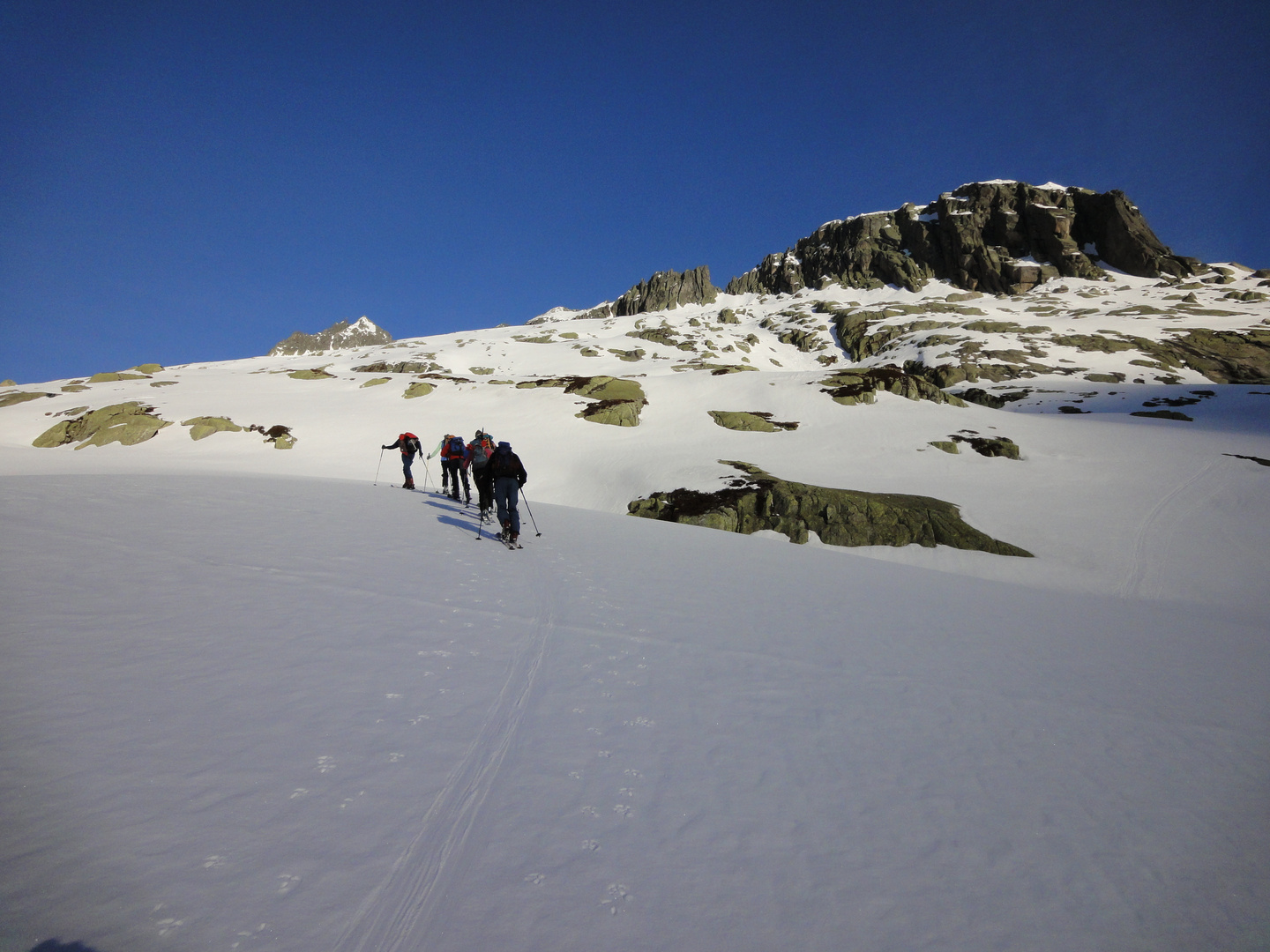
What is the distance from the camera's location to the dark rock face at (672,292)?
16750 centimetres

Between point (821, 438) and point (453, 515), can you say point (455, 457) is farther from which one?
point (821, 438)

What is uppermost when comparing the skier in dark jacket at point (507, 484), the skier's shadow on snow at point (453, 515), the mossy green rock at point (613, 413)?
the mossy green rock at point (613, 413)

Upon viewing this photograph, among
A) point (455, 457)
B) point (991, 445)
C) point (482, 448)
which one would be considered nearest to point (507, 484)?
point (482, 448)

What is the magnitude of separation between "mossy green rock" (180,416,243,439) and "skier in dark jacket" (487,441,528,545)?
3014 centimetres

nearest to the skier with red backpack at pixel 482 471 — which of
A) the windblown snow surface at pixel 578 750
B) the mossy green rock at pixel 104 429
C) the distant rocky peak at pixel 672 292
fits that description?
the windblown snow surface at pixel 578 750

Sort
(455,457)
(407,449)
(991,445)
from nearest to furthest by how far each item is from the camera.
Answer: (455,457) < (407,449) < (991,445)

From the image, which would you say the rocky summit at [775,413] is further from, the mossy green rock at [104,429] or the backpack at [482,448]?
the backpack at [482,448]

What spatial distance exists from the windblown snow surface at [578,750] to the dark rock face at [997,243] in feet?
539

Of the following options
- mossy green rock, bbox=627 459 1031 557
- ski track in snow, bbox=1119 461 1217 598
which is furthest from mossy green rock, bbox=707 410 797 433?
ski track in snow, bbox=1119 461 1217 598

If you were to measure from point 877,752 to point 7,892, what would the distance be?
6.27 m

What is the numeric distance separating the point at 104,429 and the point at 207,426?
5.94 metres

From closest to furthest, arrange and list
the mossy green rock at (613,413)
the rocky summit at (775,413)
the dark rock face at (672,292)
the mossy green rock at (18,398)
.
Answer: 1. the rocky summit at (775,413)
2. the mossy green rock at (613,413)
3. the mossy green rock at (18,398)
4. the dark rock face at (672,292)

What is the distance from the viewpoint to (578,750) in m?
4.55

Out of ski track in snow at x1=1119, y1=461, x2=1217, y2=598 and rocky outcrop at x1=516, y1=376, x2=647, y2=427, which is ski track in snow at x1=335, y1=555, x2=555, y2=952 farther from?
rocky outcrop at x1=516, y1=376, x2=647, y2=427
